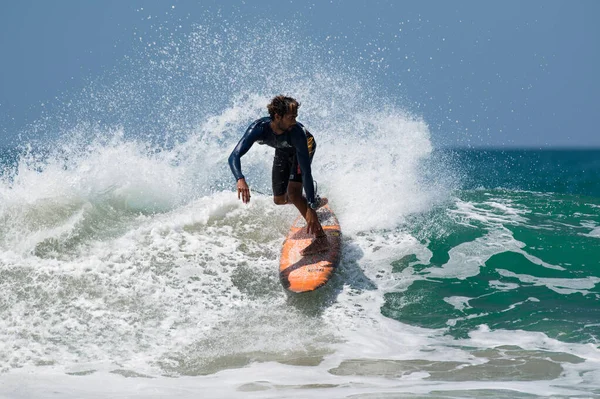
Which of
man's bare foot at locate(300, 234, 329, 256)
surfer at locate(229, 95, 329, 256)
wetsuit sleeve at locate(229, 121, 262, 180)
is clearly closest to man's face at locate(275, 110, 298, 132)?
surfer at locate(229, 95, 329, 256)

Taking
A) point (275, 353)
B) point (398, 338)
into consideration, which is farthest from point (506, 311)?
point (275, 353)

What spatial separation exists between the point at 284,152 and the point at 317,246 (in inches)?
44.7

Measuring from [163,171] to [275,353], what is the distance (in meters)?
6.23

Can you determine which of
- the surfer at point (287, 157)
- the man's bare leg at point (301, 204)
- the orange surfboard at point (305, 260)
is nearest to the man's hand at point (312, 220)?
the surfer at point (287, 157)

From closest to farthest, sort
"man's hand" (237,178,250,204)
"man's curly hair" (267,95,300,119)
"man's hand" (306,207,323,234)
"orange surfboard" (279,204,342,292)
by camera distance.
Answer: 1. "man's hand" (237,178,250,204)
2. "man's curly hair" (267,95,300,119)
3. "orange surfboard" (279,204,342,292)
4. "man's hand" (306,207,323,234)

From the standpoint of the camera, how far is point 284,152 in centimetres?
681

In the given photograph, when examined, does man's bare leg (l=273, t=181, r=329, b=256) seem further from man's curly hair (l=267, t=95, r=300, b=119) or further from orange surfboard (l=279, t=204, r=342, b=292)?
man's curly hair (l=267, t=95, r=300, b=119)

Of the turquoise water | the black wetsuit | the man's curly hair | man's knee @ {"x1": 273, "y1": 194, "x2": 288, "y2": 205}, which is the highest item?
the man's curly hair

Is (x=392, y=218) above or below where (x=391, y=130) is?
below

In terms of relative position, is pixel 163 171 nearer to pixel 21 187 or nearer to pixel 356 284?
pixel 21 187

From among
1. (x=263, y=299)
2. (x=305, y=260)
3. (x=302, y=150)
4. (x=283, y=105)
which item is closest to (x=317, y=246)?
(x=305, y=260)

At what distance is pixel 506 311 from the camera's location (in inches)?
248

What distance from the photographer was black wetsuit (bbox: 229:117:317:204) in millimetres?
6312

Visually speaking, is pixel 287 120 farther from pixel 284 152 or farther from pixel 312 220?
pixel 312 220
